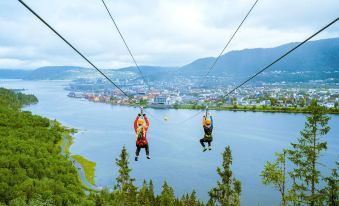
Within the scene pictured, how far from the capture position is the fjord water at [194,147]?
42.3 metres

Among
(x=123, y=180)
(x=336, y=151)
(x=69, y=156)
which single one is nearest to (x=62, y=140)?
(x=69, y=156)

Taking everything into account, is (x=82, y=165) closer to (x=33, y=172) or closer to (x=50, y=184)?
(x=33, y=172)

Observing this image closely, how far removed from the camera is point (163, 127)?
3091 inches

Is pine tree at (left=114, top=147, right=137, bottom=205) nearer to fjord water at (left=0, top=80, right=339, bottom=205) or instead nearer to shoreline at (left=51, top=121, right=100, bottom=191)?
shoreline at (left=51, top=121, right=100, bottom=191)

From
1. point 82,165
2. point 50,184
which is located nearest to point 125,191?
point 50,184

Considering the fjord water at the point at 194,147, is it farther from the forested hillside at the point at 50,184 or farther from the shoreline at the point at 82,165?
the forested hillside at the point at 50,184

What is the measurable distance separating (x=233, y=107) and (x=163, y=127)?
36.7 meters

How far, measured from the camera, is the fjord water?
4234 centimetres

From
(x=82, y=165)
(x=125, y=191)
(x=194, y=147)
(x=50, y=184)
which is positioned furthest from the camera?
(x=194, y=147)

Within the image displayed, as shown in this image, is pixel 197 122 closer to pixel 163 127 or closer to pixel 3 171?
pixel 163 127

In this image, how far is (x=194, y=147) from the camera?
5956cm

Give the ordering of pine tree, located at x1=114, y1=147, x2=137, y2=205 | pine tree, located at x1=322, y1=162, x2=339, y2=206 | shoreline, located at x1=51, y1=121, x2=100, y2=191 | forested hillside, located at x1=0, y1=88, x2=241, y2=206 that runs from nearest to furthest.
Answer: pine tree, located at x1=322, y1=162, x2=339, y2=206, forested hillside, located at x1=0, y1=88, x2=241, y2=206, pine tree, located at x1=114, y1=147, x2=137, y2=205, shoreline, located at x1=51, y1=121, x2=100, y2=191

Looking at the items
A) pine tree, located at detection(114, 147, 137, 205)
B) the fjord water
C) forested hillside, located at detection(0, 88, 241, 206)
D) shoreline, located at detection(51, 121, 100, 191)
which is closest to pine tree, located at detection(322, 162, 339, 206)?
forested hillside, located at detection(0, 88, 241, 206)

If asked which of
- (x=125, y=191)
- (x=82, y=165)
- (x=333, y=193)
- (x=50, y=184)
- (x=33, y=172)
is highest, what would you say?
(x=333, y=193)
